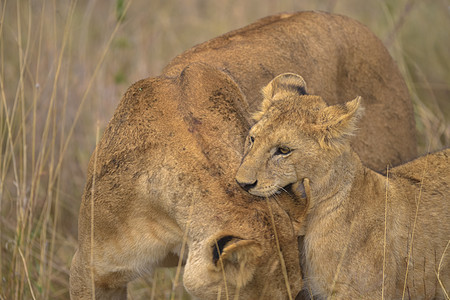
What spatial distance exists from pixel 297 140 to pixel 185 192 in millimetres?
593

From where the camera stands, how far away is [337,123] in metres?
3.17

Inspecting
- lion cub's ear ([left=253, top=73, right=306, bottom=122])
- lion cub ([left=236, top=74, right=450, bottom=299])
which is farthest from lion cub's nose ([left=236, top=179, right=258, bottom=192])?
lion cub's ear ([left=253, top=73, right=306, bottom=122])

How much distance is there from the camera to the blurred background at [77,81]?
4539 mm

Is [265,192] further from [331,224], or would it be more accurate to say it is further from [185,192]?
[331,224]

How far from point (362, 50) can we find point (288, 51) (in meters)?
0.68

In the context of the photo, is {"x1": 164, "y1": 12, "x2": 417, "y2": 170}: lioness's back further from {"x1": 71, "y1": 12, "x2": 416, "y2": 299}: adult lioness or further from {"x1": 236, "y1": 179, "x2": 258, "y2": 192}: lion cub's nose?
{"x1": 236, "y1": 179, "x2": 258, "y2": 192}: lion cub's nose

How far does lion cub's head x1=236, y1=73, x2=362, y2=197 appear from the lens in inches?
120

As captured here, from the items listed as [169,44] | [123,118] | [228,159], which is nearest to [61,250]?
[123,118]

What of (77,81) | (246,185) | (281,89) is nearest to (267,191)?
(246,185)

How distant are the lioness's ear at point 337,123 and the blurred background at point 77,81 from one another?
161 cm

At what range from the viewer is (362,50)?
4637 mm

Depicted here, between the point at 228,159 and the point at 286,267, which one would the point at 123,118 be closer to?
the point at 228,159

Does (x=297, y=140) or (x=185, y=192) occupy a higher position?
(x=297, y=140)

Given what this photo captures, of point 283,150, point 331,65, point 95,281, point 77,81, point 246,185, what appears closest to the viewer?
point 246,185
